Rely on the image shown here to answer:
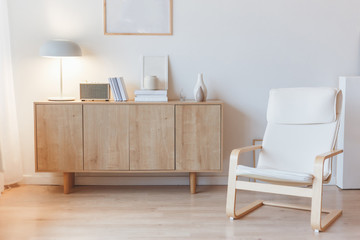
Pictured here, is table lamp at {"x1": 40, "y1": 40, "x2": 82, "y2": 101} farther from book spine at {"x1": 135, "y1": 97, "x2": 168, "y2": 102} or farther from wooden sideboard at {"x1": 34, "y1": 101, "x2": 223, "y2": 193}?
book spine at {"x1": 135, "y1": 97, "x2": 168, "y2": 102}

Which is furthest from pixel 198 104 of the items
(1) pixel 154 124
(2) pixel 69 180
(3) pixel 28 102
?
(3) pixel 28 102

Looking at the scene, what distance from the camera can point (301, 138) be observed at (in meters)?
3.32

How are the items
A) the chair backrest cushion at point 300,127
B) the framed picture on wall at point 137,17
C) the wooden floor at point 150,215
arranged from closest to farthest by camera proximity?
the wooden floor at point 150,215 < the chair backrest cushion at point 300,127 < the framed picture on wall at point 137,17

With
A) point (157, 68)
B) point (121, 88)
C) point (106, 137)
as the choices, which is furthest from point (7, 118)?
point (157, 68)

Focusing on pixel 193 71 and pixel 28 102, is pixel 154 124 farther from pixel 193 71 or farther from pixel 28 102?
pixel 28 102

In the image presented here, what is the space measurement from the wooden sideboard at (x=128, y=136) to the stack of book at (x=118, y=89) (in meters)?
0.10

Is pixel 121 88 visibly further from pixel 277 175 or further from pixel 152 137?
pixel 277 175

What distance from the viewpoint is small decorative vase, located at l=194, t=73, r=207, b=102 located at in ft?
12.2

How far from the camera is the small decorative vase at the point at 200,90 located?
146 inches

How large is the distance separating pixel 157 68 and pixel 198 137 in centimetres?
78

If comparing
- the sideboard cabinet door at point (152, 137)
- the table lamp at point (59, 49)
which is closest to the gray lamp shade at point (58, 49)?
the table lamp at point (59, 49)

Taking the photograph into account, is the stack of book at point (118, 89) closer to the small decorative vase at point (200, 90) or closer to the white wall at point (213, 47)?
the white wall at point (213, 47)

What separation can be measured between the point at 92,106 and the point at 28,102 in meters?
0.76

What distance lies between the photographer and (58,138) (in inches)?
145
